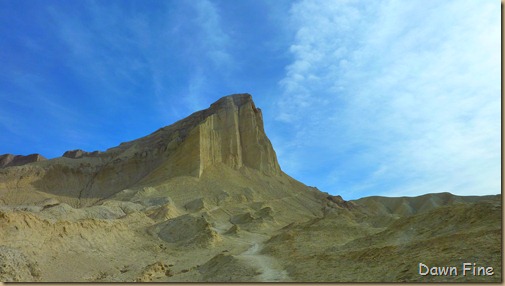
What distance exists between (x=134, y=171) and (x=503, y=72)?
7040 cm

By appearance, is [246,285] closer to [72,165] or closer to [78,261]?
[78,261]

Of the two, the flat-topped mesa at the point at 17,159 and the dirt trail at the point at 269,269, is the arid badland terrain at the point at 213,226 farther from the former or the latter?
the flat-topped mesa at the point at 17,159

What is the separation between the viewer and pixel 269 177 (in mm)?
73062

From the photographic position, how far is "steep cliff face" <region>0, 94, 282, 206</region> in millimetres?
69062

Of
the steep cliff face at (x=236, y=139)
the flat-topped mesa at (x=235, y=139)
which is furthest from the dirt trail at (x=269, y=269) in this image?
the steep cliff face at (x=236, y=139)

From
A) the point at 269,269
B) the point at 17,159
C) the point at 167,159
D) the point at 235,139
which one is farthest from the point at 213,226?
the point at 17,159

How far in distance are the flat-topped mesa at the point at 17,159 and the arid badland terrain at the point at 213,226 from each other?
33356mm

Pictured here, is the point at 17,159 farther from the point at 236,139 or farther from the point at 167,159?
the point at 236,139

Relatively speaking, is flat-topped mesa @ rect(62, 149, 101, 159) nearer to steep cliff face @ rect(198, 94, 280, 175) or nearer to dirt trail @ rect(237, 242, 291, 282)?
steep cliff face @ rect(198, 94, 280, 175)

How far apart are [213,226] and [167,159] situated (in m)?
34.0

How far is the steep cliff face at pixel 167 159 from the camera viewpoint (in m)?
69.1

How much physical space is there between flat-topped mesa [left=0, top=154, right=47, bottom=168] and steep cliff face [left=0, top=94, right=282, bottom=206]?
2956 cm

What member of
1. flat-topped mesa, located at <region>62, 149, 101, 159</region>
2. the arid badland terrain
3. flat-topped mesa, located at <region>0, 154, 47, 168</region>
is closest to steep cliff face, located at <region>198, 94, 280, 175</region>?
the arid badland terrain

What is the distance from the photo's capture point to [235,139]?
76.6m
